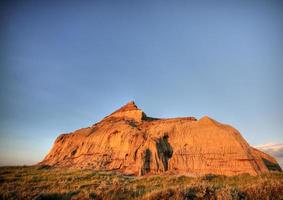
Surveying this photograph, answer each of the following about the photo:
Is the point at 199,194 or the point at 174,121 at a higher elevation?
the point at 174,121

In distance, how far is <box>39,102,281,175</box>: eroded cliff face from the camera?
104 feet

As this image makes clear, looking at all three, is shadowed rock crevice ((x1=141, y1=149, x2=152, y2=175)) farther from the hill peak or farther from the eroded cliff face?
the hill peak

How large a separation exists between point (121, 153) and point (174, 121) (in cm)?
1294

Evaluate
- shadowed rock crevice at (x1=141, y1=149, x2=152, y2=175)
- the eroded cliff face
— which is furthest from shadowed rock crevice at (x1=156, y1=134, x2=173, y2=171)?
shadowed rock crevice at (x1=141, y1=149, x2=152, y2=175)

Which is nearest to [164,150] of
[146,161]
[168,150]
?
[168,150]

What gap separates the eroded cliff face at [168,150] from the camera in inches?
1253

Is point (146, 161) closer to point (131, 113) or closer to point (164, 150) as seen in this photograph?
point (164, 150)

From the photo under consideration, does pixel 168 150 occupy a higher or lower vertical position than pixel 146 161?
higher

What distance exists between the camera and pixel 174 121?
45375 millimetres

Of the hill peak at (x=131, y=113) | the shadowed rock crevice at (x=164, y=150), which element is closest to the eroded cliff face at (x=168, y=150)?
the shadowed rock crevice at (x=164, y=150)

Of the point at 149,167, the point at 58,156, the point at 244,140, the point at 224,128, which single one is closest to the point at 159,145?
the point at 149,167

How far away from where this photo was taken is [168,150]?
38.5 m

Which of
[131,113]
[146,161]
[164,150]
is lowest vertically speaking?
[146,161]

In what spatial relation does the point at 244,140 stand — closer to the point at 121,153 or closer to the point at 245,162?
the point at 245,162
